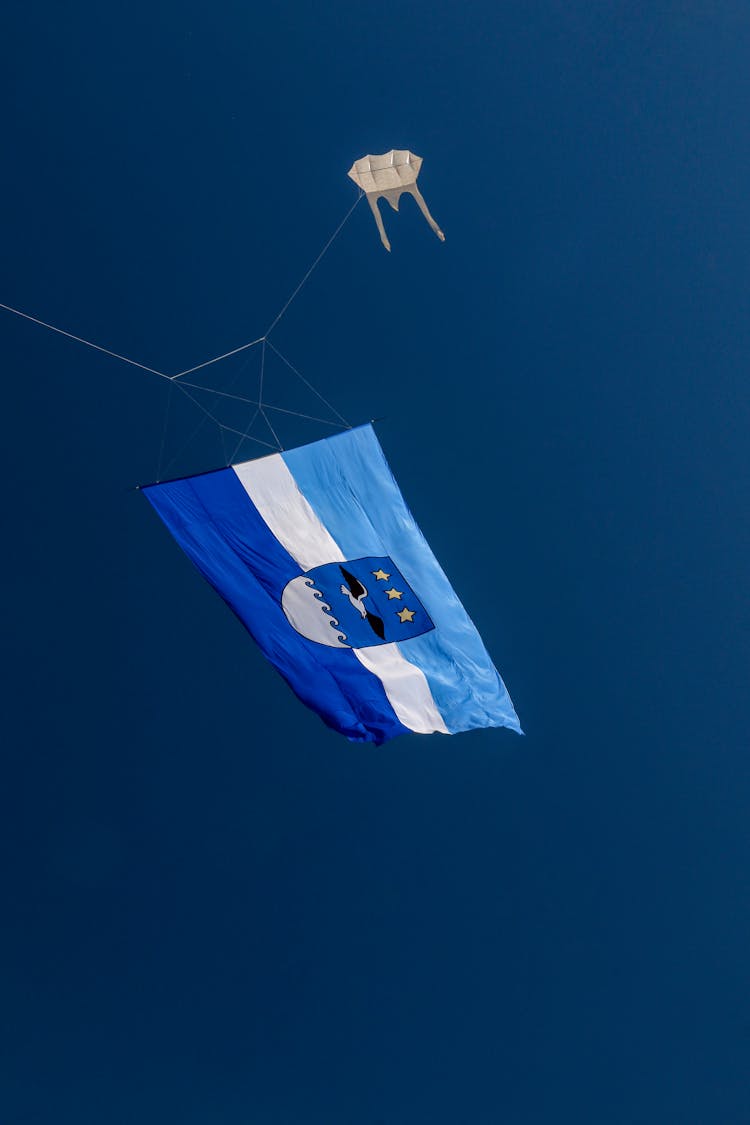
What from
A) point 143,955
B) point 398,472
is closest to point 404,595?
point 398,472

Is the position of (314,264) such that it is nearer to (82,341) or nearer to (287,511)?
(82,341)

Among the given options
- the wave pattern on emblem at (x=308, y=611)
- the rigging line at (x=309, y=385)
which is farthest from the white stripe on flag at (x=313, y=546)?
the rigging line at (x=309, y=385)

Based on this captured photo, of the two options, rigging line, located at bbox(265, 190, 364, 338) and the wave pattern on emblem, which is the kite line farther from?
the wave pattern on emblem


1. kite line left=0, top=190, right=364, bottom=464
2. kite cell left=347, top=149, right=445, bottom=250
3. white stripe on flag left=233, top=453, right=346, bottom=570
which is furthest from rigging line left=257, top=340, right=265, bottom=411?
white stripe on flag left=233, top=453, right=346, bottom=570

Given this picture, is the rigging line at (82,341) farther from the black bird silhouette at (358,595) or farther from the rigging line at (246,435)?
the black bird silhouette at (358,595)

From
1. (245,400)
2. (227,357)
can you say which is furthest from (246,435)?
(227,357)

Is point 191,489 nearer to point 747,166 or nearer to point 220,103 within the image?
point 220,103
